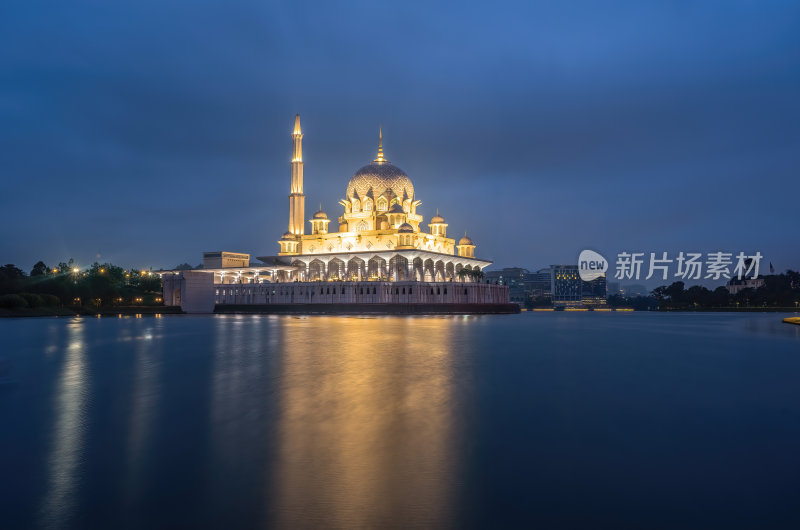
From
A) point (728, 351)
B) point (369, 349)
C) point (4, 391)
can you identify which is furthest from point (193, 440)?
point (728, 351)

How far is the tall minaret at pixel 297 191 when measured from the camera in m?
81.3

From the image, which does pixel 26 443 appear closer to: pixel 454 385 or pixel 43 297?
pixel 454 385

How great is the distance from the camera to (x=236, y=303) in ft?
248

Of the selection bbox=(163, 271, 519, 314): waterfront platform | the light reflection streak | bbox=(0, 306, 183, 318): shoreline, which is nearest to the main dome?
bbox=(163, 271, 519, 314): waterfront platform

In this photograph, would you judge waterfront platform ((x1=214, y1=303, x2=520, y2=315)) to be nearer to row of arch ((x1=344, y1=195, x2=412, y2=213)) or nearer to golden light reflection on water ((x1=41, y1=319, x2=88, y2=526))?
row of arch ((x1=344, y1=195, x2=412, y2=213))

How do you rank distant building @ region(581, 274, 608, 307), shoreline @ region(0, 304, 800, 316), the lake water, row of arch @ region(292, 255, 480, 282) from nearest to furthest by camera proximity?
the lake water
shoreline @ region(0, 304, 800, 316)
row of arch @ region(292, 255, 480, 282)
distant building @ region(581, 274, 608, 307)

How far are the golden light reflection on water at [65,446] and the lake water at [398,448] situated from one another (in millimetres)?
30

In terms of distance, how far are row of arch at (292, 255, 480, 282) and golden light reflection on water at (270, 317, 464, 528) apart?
180 ft

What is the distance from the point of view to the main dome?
75.9 metres

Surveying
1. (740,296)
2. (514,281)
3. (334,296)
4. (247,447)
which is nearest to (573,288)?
(514,281)

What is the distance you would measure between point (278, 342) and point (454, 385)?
42.8 feet

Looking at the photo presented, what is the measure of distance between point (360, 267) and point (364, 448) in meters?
67.4

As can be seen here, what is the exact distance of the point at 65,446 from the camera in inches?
266

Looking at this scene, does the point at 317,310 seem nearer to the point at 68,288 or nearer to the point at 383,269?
the point at 383,269
